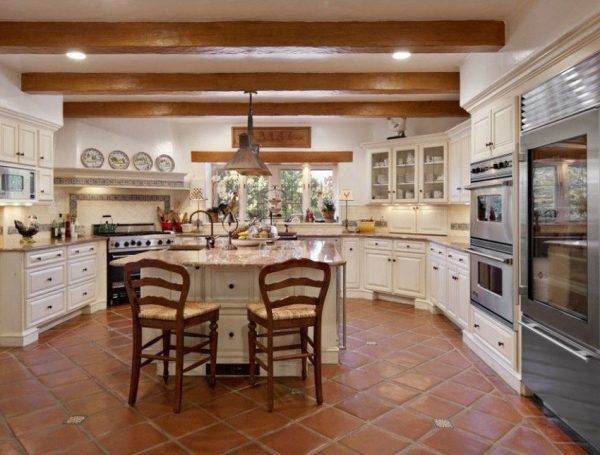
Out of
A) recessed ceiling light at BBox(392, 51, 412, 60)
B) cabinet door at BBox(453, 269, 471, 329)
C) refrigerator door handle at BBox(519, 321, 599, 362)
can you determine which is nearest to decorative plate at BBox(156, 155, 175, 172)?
recessed ceiling light at BBox(392, 51, 412, 60)

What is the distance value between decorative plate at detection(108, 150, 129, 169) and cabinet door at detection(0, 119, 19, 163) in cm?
167

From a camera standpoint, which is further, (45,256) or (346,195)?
(346,195)

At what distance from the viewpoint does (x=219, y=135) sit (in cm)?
695

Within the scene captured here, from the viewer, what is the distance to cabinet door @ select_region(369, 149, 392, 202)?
6.18 m

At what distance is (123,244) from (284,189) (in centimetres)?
277

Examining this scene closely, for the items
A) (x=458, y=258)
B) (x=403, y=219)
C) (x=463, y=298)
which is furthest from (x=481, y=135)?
(x=403, y=219)

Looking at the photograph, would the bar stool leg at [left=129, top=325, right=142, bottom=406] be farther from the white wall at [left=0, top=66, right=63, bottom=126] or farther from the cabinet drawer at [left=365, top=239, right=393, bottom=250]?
the cabinet drawer at [left=365, top=239, right=393, bottom=250]

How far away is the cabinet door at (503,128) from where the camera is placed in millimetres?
3111

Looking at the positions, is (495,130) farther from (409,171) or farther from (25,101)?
(25,101)

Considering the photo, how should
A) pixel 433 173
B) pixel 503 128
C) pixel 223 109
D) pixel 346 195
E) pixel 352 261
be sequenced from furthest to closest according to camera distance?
pixel 346 195 → pixel 352 261 → pixel 433 173 → pixel 223 109 → pixel 503 128

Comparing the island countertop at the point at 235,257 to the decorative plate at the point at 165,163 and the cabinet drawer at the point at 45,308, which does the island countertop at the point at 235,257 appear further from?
the decorative plate at the point at 165,163

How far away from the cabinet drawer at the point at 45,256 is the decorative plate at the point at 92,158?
1.57 m

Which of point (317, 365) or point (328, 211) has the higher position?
point (328, 211)

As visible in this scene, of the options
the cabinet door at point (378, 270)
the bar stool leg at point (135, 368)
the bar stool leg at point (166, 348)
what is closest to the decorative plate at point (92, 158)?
the bar stool leg at point (166, 348)
